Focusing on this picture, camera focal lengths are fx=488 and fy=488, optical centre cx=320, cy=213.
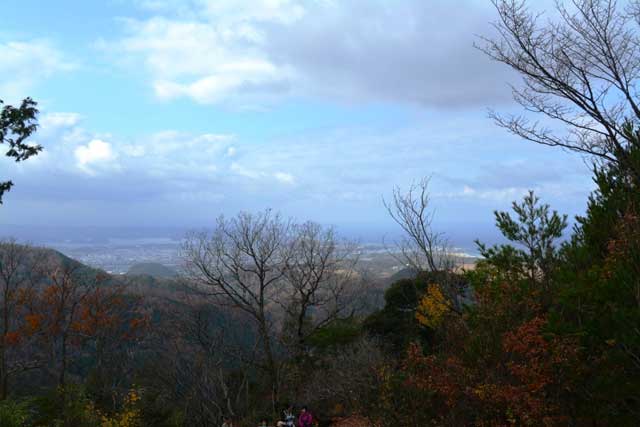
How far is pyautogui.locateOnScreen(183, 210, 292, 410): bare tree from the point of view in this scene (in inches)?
829

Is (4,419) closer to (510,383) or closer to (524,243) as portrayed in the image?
(510,383)

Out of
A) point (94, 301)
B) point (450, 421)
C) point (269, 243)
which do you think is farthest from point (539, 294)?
point (94, 301)

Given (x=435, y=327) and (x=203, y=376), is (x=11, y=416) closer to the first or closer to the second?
(x=203, y=376)

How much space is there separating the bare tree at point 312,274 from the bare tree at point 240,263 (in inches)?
49.4

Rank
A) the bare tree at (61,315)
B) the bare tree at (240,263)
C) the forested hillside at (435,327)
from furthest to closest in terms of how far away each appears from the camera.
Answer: the bare tree at (61,315)
the bare tree at (240,263)
the forested hillside at (435,327)

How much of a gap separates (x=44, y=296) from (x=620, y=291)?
34.8m

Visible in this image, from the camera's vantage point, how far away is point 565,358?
813 centimetres

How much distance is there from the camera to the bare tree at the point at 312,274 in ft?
79.1

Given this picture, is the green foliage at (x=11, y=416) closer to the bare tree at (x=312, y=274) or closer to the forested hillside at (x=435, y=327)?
the forested hillside at (x=435, y=327)

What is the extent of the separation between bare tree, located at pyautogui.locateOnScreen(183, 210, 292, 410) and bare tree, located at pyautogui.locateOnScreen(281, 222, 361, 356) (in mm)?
1254

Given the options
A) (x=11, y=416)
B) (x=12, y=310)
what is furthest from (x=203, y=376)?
(x=12, y=310)

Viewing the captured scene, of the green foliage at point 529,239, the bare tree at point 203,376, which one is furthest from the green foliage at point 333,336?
the green foliage at point 529,239

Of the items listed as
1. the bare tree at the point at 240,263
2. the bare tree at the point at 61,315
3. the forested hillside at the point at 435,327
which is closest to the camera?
the forested hillside at the point at 435,327

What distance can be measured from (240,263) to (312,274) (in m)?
4.45
